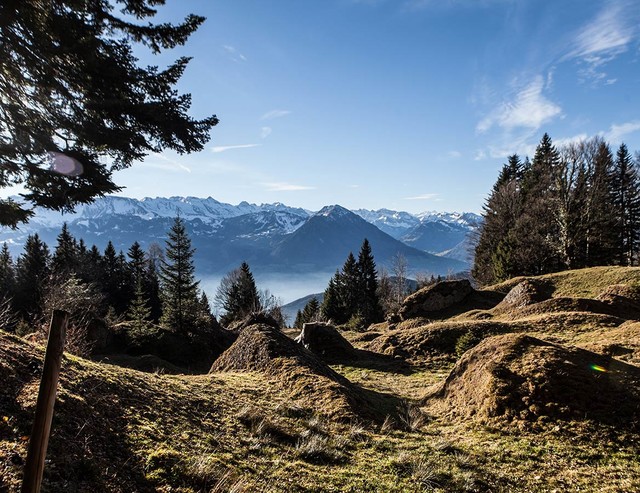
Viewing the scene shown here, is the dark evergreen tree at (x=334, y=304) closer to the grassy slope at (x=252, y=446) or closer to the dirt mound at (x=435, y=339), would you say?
the dirt mound at (x=435, y=339)

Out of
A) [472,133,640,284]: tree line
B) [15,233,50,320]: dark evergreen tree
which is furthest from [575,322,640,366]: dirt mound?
[15,233,50,320]: dark evergreen tree

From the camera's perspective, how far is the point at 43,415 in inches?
97.5

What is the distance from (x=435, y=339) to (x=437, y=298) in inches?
510

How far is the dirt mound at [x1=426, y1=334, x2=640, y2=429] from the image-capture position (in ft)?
22.8

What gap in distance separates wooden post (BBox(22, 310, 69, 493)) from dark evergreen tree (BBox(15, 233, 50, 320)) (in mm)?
53902

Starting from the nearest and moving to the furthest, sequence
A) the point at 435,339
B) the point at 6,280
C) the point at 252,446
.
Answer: the point at 252,446 < the point at 435,339 < the point at 6,280

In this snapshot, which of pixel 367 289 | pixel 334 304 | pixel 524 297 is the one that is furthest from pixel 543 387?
pixel 334 304

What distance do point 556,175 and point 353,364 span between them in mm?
31201

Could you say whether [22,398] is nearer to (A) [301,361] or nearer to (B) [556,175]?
(A) [301,361]

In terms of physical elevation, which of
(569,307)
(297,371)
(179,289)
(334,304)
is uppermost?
(179,289)

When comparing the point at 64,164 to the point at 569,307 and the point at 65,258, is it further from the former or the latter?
the point at 65,258

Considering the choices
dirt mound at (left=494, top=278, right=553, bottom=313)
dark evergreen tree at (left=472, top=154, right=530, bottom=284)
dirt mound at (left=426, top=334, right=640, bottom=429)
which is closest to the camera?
dirt mound at (left=426, top=334, right=640, bottom=429)

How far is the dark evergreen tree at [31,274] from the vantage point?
4553cm

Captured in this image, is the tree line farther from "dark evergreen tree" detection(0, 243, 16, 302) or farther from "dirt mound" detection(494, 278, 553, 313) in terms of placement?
"dark evergreen tree" detection(0, 243, 16, 302)
